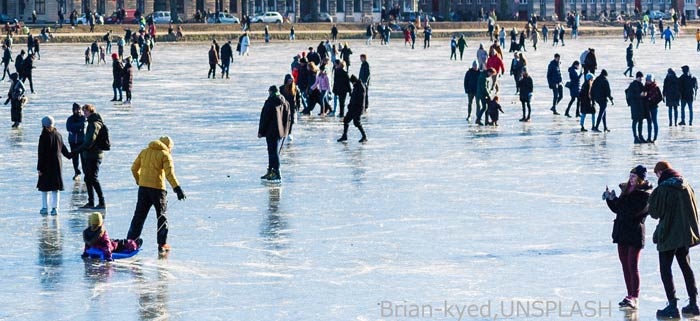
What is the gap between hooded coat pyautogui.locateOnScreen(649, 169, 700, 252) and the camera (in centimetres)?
1072

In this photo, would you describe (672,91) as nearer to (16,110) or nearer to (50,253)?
(16,110)

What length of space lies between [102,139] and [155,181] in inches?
99.3

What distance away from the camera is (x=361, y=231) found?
15.0 metres

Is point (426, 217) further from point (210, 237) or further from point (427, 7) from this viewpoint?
point (427, 7)

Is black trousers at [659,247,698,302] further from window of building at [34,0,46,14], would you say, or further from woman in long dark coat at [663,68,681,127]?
window of building at [34,0,46,14]

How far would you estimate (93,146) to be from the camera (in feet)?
53.3

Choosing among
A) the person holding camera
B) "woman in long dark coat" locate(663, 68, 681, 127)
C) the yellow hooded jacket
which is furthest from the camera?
"woman in long dark coat" locate(663, 68, 681, 127)

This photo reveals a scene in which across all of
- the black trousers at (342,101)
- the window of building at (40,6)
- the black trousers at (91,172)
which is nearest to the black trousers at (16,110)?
the black trousers at (342,101)

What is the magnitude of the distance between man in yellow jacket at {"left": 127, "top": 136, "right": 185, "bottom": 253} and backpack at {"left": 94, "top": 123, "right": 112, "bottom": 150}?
7.30 feet

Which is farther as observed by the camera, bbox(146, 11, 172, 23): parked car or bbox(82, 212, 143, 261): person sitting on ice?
bbox(146, 11, 172, 23): parked car

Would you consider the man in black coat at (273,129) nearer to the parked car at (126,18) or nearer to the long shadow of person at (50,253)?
the long shadow of person at (50,253)

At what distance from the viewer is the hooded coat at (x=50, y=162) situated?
51.4 ft

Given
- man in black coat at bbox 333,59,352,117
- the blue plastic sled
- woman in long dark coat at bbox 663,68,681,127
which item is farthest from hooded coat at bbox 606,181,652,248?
man in black coat at bbox 333,59,352,117

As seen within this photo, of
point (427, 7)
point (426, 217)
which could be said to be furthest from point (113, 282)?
point (427, 7)
